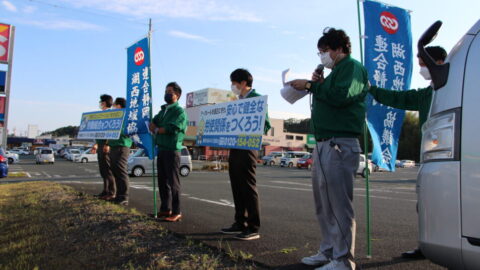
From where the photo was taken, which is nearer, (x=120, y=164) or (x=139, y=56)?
(x=139, y=56)

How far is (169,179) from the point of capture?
509 cm

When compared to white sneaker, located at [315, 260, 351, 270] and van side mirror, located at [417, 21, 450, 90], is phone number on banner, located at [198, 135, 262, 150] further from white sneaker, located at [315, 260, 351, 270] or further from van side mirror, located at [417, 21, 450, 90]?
van side mirror, located at [417, 21, 450, 90]

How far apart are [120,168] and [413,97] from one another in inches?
193

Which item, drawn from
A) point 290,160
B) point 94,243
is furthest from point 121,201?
point 290,160

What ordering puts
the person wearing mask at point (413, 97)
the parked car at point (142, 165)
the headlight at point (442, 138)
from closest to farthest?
1. the headlight at point (442, 138)
2. the person wearing mask at point (413, 97)
3. the parked car at point (142, 165)

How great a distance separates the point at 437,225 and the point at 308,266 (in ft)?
4.63

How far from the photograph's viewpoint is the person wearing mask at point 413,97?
3.38 m

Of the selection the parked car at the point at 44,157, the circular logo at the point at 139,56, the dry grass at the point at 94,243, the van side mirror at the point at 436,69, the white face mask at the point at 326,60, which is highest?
the circular logo at the point at 139,56

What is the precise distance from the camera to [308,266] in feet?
10.3

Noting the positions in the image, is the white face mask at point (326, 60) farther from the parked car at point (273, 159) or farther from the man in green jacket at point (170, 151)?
the parked car at point (273, 159)

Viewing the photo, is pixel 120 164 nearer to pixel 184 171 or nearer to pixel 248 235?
pixel 248 235

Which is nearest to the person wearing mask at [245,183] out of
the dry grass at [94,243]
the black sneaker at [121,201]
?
the dry grass at [94,243]

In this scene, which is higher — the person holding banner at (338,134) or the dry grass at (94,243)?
the person holding banner at (338,134)

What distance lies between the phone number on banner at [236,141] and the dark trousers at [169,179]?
546 millimetres
